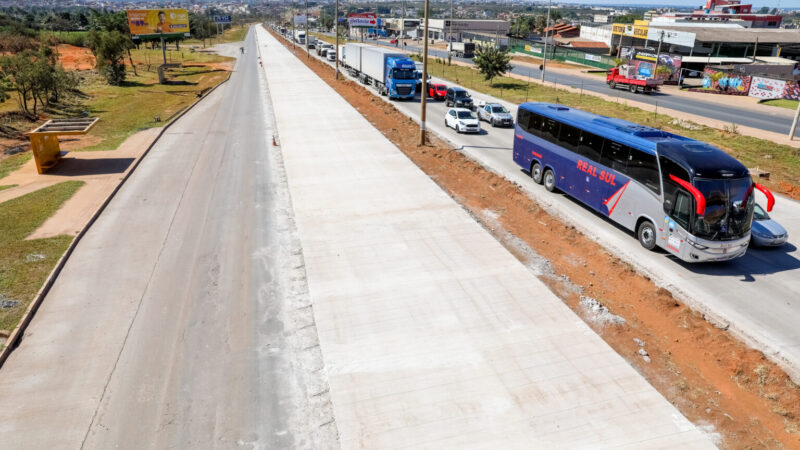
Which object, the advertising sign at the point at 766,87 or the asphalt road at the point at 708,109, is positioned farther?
the advertising sign at the point at 766,87

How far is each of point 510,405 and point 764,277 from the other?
→ 34.4ft

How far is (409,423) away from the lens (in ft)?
30.0

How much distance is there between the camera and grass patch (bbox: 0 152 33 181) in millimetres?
25188

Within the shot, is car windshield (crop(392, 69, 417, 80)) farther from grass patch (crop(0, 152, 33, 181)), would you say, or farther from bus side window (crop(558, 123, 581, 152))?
grass patch (crop(0, 152, 33, 181))

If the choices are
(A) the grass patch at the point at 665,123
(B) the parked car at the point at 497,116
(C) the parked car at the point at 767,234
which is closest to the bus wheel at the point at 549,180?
(C) the parked car at the point at 767,234

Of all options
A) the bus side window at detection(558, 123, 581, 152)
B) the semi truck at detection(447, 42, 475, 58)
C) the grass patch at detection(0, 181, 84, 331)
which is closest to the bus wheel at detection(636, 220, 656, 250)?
the bus side window at detection(558, 123, 581, 152)

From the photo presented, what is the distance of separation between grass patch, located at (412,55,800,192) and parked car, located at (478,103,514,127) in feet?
30.5

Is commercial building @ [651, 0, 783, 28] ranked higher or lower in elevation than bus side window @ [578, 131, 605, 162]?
higher

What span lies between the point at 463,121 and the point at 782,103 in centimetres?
3618

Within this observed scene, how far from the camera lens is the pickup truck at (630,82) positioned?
52.9 meters

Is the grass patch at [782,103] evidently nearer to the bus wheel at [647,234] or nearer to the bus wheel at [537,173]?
the bus wheel at [537,173]

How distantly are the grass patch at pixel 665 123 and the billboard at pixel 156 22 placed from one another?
112ft

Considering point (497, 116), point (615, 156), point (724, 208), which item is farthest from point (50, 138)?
point (724, 208)

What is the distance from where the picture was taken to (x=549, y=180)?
21844 millimetres
